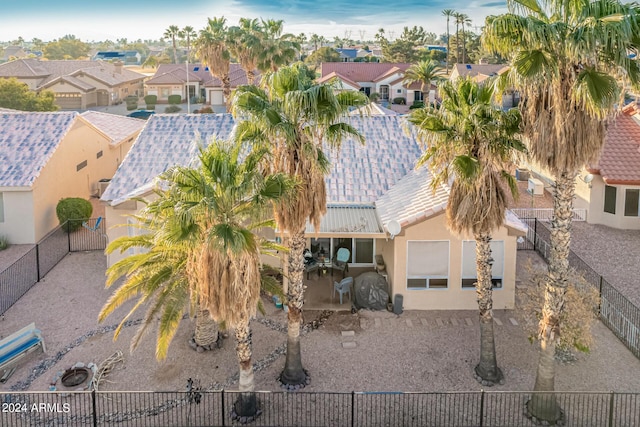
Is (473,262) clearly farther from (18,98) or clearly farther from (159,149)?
(18,98)

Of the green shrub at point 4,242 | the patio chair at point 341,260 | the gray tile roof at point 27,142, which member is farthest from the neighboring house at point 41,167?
the patio chair at point 341,260

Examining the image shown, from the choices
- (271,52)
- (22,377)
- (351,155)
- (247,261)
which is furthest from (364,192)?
(271,52)

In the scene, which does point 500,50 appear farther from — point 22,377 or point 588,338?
point 22,377

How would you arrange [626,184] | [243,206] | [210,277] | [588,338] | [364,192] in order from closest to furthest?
[210,277], [243,206], [588,338], [364,192], [626,184]

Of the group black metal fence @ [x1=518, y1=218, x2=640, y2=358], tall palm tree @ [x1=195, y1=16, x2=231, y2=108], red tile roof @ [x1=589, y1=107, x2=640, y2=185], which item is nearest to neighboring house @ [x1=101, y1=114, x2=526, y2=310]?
black metal fence @ [x1=518, y1=218, x2=640, y2=358]

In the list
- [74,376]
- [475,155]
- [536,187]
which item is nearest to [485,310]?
[475,155]

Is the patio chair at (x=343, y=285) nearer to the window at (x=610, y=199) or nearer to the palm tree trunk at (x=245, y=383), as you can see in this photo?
the palm tree trunk at (x=245, y=383)

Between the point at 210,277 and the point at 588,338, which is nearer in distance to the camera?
the point at 210,277
